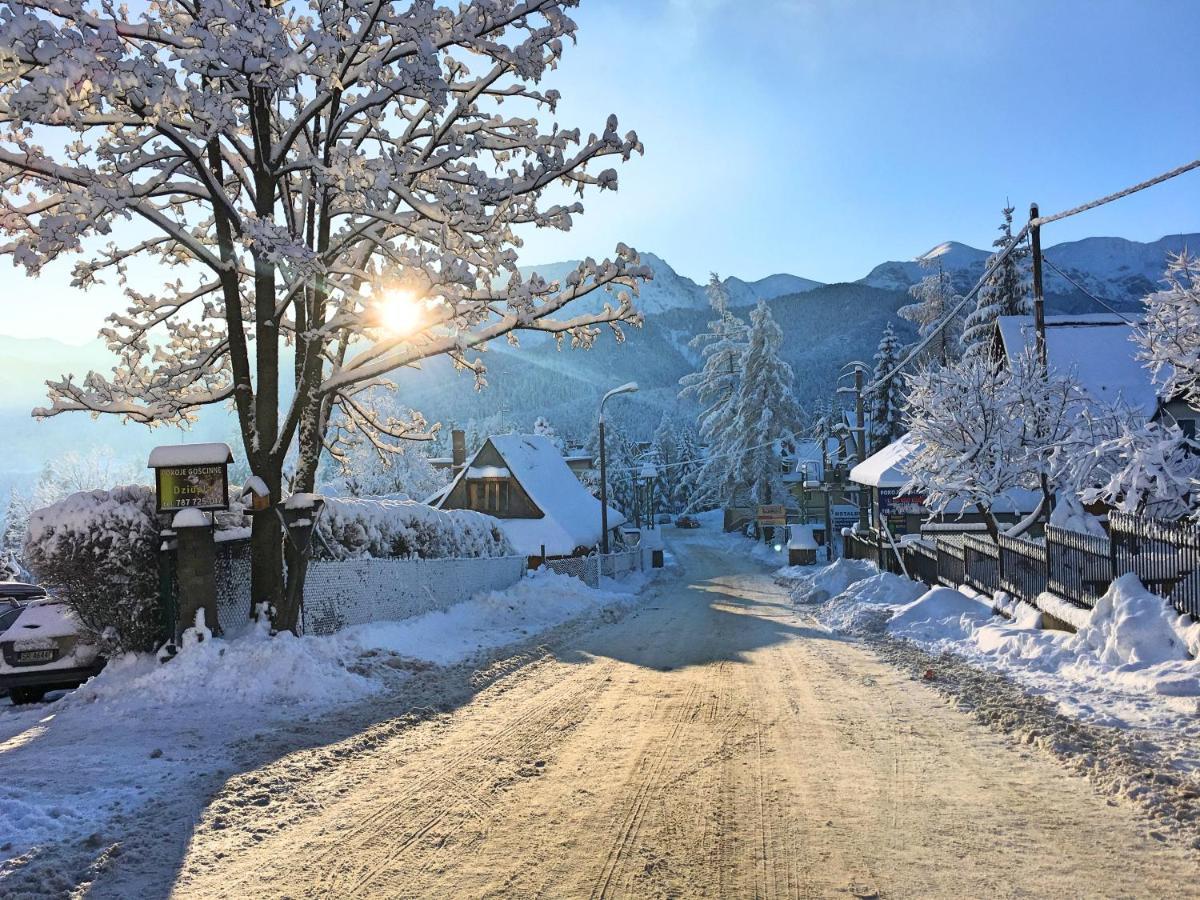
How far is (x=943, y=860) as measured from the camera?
4594 mm

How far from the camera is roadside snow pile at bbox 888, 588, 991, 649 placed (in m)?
14.3

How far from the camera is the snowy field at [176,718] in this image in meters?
5.52

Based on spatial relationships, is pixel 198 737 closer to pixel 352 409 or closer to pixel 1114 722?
pixel 352 409

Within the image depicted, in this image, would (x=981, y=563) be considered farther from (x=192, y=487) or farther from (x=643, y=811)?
(x=192, y=487)

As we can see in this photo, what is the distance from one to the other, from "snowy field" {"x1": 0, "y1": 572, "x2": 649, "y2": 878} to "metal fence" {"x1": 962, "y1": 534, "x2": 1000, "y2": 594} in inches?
405

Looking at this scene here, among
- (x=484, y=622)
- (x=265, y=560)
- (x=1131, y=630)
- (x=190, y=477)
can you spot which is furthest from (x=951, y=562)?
(x=190, y=477)

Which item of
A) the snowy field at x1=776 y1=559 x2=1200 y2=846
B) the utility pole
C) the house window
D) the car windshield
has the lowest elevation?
the snowy field at x1=776 y1=559 x2=1200 y2=846

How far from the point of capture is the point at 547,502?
38281 mm

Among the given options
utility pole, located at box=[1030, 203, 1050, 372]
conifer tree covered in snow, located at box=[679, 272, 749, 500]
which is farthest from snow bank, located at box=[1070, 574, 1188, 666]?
conifer tree covered in snow, located at box=[679, 272, 749, 500]

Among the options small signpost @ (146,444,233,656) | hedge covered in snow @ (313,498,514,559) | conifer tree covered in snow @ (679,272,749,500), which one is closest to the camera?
small signpost @ (146,444,233,656)

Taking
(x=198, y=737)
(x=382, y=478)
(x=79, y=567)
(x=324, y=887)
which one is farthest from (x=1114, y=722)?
(x=382, y=478)

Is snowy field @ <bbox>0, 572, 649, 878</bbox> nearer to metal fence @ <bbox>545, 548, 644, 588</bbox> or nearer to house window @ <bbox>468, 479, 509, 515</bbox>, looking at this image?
metal fence @ <bbox>545, 548, 644, 588</bbox>

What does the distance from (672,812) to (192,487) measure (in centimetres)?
750

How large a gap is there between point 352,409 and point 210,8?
6.80 metres
